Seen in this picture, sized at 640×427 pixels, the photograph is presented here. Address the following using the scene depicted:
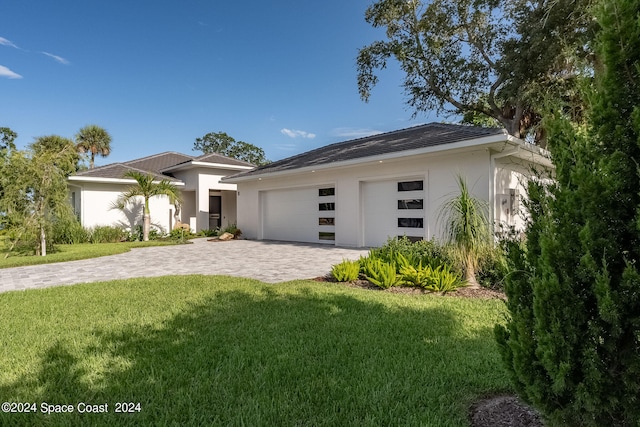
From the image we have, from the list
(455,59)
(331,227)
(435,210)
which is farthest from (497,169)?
(455,59)

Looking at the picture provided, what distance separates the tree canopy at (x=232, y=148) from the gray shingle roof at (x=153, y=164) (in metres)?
25.4

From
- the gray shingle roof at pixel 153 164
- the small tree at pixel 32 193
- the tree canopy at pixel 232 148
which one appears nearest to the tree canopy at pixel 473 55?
the gray shingle roof at pixel 153 164

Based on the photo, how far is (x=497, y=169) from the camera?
390 inches

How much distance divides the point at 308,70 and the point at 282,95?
3260 millimetres

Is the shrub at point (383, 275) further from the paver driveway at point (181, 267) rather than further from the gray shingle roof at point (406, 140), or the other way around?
the gray shingle roof at point (406, 140)

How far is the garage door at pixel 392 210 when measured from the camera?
A: 456 inches

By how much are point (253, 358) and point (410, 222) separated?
9.28 meters

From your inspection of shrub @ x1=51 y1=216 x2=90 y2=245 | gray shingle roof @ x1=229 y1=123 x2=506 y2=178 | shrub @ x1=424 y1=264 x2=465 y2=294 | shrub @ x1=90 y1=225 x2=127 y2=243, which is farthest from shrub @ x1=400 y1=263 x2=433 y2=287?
shrub @ x1=90 y1=225 x2=127 y2=243

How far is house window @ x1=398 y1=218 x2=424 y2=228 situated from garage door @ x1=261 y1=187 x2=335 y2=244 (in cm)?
321

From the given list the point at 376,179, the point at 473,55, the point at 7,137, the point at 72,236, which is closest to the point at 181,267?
the point at 376,179

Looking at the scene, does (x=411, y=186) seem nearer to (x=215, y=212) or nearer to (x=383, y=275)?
(x=383, y=275)

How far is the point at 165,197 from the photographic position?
2000 centimetres

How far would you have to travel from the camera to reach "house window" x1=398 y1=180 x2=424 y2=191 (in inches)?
456

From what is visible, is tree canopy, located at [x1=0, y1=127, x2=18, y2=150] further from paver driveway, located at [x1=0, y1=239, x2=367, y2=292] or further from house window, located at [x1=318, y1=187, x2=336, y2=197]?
house window, located at [x1=318, y1=187, x2=336, y2=197]
